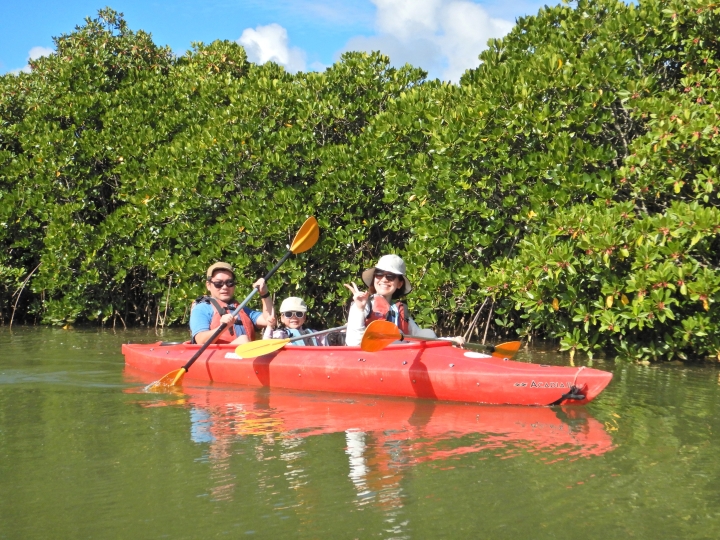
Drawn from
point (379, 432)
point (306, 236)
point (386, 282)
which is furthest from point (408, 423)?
point (306, 236)

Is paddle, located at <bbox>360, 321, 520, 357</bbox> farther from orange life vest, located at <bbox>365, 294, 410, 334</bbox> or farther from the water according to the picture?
the water

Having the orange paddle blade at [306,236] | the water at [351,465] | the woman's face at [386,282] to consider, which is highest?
the orange paddle blade at [306,236]

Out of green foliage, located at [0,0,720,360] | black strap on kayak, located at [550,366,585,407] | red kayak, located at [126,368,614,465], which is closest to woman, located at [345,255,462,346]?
red kayak, located at [126,368,614,465]

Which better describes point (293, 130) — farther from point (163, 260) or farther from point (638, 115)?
point (638, 115)

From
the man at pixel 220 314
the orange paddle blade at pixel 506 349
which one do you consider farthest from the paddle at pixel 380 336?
the man at pixel 220 314

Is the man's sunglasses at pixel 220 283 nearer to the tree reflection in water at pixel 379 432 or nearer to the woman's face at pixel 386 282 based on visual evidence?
the tree reflection in water at pixel 379 432

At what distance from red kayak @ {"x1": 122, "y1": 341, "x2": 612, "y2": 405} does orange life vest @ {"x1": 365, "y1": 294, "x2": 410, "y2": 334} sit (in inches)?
8.7

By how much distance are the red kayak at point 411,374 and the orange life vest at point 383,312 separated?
0.22 metres

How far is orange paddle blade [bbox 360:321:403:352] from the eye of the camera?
6445 millimetres

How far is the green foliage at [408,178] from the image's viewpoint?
319 inches

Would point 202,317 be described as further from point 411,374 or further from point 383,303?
point 411,374

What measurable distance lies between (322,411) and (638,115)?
14.2 ft

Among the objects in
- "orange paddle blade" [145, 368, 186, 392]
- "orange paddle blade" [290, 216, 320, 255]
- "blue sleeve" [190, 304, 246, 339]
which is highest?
"orange paddle blade" [290, 216, 320, 255]

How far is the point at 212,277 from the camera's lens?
8.09 meters
